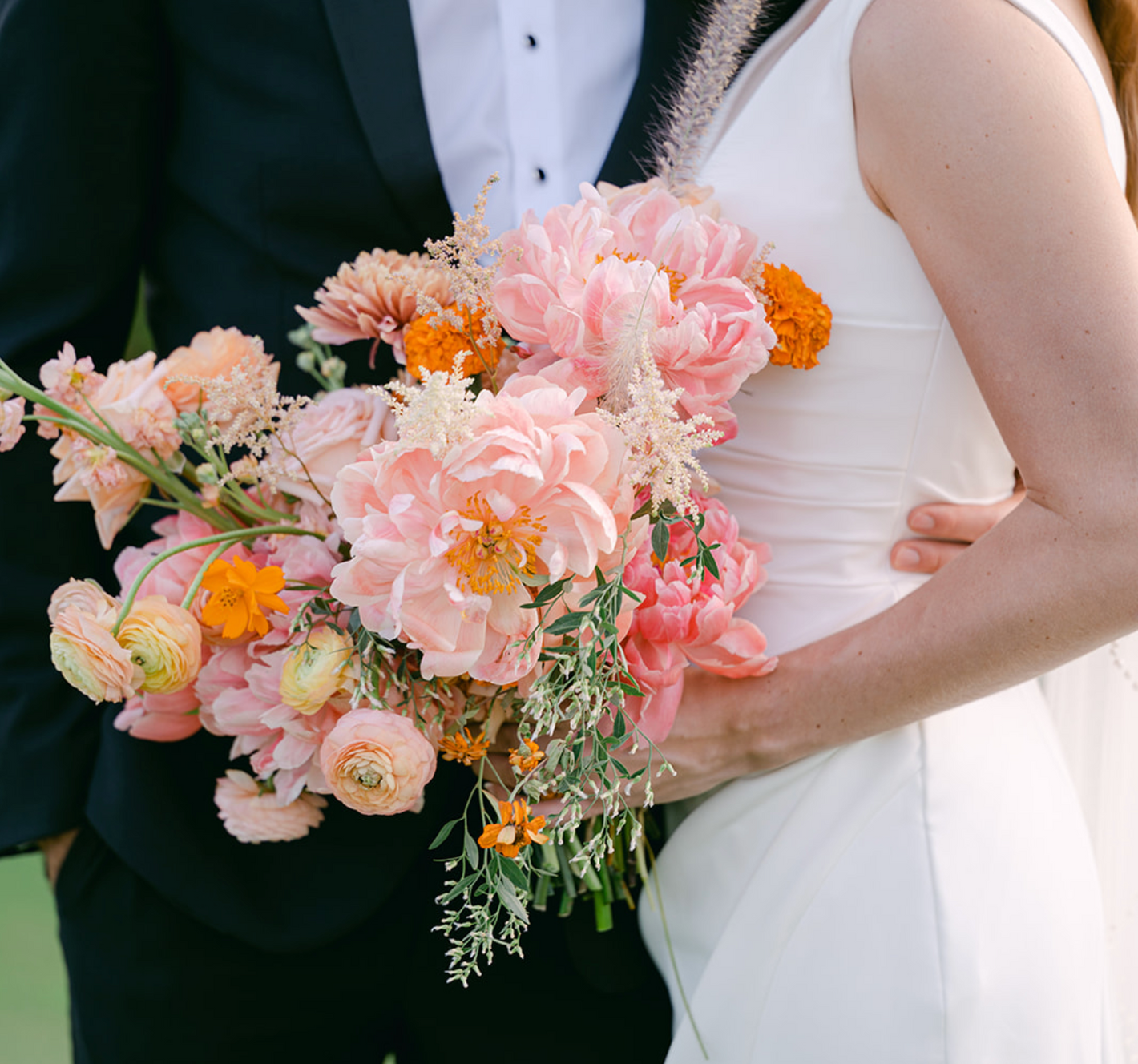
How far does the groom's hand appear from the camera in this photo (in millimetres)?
1093

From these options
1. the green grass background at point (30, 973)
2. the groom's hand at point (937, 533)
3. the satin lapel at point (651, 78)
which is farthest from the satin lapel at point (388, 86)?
the green grass background at point (30, 973)

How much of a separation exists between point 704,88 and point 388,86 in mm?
459

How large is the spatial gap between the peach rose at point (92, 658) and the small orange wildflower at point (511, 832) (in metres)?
0.32

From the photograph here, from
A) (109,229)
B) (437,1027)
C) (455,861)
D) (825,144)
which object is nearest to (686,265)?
(825,144)

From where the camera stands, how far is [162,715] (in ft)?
3.39

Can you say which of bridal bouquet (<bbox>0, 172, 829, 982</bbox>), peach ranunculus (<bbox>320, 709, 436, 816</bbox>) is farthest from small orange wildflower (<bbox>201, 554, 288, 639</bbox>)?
peach ranunculus (<bbox>320, 709, 436, 816</bbox>)

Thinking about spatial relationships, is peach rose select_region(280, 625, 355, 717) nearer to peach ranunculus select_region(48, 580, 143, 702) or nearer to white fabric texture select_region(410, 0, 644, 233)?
peach ranunculus select_region(48, 580, 143, 702)

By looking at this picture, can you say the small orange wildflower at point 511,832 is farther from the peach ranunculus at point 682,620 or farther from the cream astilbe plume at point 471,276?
the cream astilbe plume at point 471,276

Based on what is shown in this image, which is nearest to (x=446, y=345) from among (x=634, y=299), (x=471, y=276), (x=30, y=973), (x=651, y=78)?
(x=471, y=276)

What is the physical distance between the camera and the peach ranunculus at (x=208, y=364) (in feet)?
3.02

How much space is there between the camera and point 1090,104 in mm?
859

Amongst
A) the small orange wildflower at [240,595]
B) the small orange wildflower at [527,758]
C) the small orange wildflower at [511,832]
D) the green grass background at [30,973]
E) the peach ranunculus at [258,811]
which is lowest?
the green grass background at [30,973]

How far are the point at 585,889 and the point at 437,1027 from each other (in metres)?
0.38

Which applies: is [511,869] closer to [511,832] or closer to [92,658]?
[511,832]
